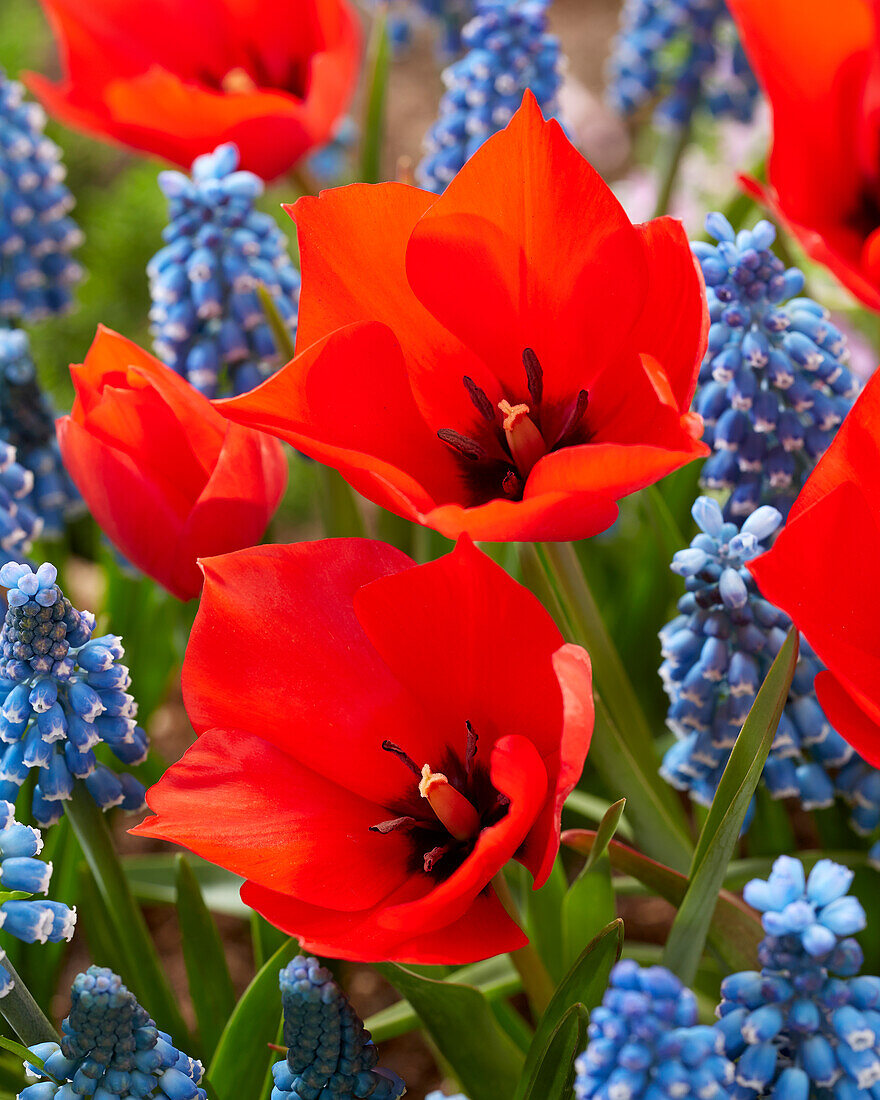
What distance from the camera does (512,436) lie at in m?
0.83

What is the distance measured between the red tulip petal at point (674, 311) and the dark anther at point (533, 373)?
0.07 metres

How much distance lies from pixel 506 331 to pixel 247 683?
0.31m

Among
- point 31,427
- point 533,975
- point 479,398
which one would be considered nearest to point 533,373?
point 479,398

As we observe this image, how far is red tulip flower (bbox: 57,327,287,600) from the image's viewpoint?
0.90 meters

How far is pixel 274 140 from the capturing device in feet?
4.14

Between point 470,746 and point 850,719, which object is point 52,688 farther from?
point 850,719

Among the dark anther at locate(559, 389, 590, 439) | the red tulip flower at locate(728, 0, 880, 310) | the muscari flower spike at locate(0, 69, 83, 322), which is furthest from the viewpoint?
the muscari flower spike at locate(0, 69, 83, 322)

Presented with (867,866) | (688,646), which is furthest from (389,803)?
(867,866)

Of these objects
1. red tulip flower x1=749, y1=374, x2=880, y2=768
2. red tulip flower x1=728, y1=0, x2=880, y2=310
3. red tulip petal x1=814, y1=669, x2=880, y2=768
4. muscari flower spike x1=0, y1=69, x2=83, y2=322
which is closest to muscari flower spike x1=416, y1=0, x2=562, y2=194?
red tulip flower x1=728, y1=0, x2=880, y2=310

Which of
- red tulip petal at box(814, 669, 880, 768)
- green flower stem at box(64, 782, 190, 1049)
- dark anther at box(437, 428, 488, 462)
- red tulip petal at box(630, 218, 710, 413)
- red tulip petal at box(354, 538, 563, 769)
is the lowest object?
green flower stem at box(64, 782, 190, 1049)

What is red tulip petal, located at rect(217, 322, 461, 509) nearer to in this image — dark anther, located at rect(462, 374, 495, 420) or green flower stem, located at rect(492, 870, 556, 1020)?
dark anther, located at rect(462, 374, 495, 420)

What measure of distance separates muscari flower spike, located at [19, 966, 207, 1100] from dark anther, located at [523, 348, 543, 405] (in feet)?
1.51

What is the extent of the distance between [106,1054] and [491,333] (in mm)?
516

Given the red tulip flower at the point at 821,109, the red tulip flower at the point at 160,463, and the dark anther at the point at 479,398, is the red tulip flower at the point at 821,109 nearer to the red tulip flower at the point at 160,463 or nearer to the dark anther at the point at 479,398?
the dark anther at the point at 479,398
